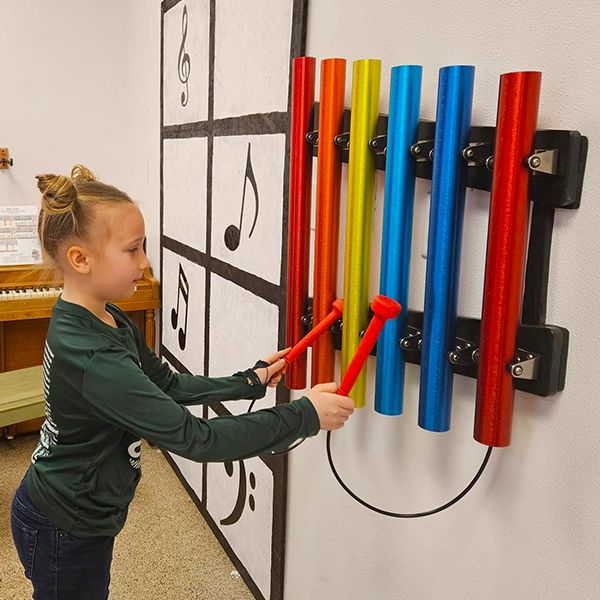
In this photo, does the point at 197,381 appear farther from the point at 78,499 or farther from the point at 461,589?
the point at 461,589

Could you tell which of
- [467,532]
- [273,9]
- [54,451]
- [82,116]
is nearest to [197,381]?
[54,451]

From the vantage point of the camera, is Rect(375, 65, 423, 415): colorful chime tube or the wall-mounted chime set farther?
Rect(375, 65, 423, 415): colorful chime tube

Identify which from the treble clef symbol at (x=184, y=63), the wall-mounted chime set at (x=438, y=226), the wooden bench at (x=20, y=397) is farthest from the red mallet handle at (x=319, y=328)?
the wooden bench at (x=20, y=397)

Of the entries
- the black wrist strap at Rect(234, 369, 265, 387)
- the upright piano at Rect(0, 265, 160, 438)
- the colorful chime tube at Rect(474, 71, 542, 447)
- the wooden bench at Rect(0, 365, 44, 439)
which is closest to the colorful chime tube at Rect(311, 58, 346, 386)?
the black wrist strap at Rect(234, 369, 265, 387)

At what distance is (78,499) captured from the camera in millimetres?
1297

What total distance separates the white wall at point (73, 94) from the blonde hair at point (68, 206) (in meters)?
1.78

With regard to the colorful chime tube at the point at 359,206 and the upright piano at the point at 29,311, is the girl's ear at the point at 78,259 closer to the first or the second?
the colorful chime tube at the point at 359,206

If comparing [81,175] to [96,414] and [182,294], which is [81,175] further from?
[182,294]

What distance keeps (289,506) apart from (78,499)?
0.65 meters

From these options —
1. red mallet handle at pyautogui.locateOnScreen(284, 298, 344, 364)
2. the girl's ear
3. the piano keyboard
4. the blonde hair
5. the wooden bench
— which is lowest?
the wooden bench

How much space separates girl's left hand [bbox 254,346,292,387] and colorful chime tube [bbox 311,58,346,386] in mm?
79

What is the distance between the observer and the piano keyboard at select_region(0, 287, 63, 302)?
9.76ft

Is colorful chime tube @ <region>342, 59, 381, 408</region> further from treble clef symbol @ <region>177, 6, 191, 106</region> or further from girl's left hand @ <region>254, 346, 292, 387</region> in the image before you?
treble clef symbol @ <region>177, 6, 191, 106</region>

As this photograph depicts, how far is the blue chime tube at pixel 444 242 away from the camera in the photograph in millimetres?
1026
